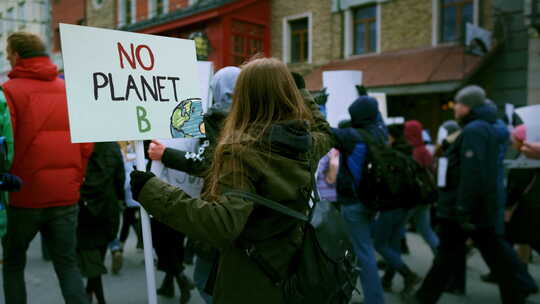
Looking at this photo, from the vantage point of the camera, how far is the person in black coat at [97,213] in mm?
3766

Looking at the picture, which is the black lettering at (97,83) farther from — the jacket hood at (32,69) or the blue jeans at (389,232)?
the blue jeans at (389,232)

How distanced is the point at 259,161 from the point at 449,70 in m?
10.5

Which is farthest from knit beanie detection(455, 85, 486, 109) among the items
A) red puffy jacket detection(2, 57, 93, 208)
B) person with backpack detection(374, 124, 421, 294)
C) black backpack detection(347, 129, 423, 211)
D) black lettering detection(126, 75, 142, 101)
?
red puffy jacket detection(2, 57, 93, 208)

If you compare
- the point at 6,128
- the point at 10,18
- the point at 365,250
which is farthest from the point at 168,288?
the point at 10,18

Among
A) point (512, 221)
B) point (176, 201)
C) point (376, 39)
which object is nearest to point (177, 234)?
point (176, 201)

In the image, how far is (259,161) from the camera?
1.79 meters

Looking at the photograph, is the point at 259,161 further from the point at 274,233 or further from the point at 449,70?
the point at 449,70

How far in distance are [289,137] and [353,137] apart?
6.59 feet

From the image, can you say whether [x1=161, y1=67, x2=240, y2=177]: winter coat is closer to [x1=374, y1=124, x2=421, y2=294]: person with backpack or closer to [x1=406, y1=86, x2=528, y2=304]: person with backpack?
[x1=406, y1=86, x2=528, y2=304]: person with backpack

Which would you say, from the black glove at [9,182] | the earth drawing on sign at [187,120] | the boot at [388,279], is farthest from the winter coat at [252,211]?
the boot at [388,279]

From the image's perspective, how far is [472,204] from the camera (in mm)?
3586

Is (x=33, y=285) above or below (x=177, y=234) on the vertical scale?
below

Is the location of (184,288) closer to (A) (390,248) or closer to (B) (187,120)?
(A) (390,248)

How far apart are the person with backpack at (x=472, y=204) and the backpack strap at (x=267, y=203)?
7.10 feet
